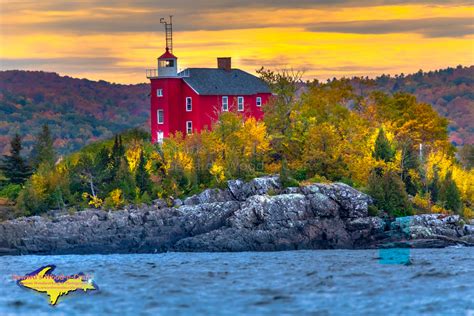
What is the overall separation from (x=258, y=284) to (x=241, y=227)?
1466 cm

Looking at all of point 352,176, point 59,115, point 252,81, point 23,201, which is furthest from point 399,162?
point 59,115

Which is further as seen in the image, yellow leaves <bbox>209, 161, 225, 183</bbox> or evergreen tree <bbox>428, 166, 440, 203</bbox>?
evergreen tree <bbox>428, 166, 440, 203</bbox>

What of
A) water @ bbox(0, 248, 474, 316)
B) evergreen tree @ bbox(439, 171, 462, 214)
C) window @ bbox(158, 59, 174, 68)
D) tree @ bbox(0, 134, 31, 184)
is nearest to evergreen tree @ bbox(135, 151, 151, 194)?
water @ bbox(0, 248, 474, 316)

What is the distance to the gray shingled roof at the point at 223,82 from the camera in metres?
83.0

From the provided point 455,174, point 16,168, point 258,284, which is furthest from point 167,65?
point 258,284

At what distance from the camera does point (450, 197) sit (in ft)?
216

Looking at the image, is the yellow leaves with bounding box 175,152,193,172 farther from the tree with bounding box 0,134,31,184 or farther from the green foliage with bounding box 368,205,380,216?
the green foliage with bounding box 368,205,380,216

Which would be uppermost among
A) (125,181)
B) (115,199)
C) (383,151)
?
(383,151)

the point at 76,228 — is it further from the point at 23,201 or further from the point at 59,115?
the point at 59,115

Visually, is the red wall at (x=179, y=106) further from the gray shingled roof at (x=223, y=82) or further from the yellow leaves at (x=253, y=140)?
the yellow leaves at (x=253, y=140)

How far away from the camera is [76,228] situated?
194 feet

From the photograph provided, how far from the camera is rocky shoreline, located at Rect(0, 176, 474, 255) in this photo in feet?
192

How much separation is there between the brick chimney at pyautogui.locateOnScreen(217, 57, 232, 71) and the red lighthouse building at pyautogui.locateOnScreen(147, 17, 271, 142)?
2763 mm

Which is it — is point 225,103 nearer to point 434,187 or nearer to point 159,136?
point 159,136
